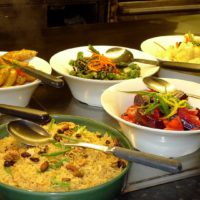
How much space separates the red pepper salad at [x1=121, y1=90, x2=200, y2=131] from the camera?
0.93 m

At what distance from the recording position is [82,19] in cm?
322

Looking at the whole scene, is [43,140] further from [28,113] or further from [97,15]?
[97,15]

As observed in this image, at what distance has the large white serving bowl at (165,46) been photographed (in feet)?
4.18

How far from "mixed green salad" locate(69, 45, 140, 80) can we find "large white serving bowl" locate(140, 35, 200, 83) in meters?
0.10

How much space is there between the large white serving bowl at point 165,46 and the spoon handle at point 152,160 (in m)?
0.56

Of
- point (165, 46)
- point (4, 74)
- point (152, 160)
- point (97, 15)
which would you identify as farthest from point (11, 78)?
point (97, 15)

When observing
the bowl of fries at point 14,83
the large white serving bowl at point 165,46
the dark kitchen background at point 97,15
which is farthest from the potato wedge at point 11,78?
the dark kitchen background at point 97,15

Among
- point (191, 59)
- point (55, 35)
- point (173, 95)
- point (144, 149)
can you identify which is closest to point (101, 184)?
point (144, 149)

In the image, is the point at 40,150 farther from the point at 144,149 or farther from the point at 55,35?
the point at 55,35

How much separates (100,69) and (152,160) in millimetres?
498

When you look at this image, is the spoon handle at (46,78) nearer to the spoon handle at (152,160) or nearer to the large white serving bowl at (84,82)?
the large white serving bowl at (84,82)

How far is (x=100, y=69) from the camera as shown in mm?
1190

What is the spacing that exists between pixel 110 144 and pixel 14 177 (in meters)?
0.22

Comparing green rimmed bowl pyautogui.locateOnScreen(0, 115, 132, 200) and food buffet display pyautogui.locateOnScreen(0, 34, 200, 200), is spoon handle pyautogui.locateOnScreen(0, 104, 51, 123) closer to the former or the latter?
food buffet display pyautogui.locateOnScreen(0, 34, 200, 200)
